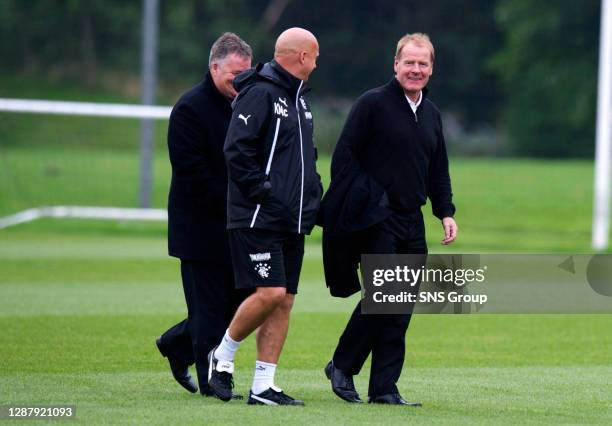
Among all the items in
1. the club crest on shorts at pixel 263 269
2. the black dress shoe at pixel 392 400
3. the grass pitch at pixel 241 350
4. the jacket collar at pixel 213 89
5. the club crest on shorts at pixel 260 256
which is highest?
the jacket collar at pixel 213 89

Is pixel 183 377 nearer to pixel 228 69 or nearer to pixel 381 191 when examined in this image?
pixel 381 191

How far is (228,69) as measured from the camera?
27.3 ft

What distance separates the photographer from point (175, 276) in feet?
55.9

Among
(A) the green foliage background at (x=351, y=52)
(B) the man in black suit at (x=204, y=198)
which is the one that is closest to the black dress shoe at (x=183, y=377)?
(B) the man in black suit at (x=204, y=198)

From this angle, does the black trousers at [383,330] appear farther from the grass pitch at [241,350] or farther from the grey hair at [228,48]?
the grey hair at [228,48]

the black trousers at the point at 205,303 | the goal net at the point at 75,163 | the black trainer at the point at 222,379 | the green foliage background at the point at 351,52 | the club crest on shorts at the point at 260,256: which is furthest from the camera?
the green foliage background at the point at 351,52

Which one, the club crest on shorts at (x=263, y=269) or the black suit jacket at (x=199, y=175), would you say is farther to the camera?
the black suit jacket at (x=199, y=175)

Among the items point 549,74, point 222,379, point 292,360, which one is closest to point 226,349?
point 222,379

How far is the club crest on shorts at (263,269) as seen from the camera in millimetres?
7734

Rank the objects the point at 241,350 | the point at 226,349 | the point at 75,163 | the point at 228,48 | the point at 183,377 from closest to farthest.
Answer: the point at 226,349, the point at 228,48, the point at 183,377, the point at 241,350, the point at 75,163

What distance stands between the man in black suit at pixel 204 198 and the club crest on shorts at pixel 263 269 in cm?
75

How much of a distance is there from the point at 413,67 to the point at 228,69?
1.07m

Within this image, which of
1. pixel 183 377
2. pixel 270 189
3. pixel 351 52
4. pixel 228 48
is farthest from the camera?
pixel 351 52

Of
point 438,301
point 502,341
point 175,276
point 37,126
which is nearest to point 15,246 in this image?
point 175,276
